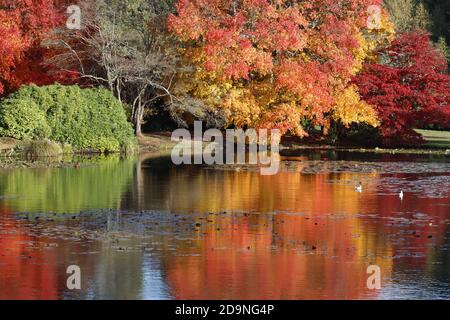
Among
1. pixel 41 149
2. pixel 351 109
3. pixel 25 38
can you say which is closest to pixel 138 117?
pixel 25 38

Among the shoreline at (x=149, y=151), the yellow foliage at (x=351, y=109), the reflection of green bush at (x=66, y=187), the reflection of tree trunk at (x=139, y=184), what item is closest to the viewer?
the reflection of green bush at (x=66, y=187)

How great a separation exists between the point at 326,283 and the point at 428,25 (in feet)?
156

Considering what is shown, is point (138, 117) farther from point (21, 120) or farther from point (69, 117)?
point (21, 120)

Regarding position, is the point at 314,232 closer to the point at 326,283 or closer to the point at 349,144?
the point at 326,283

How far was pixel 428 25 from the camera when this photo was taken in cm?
5784

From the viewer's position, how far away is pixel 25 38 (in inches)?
1516

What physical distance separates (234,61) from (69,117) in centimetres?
728

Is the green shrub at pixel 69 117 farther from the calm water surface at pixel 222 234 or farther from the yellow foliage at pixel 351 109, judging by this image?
the yellow foliage at pixel 351 109

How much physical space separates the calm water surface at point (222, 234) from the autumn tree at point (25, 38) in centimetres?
1152

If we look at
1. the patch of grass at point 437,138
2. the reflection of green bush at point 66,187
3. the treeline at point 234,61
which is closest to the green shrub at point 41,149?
the treeline at point 234,61

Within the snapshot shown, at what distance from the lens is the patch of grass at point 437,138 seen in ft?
141

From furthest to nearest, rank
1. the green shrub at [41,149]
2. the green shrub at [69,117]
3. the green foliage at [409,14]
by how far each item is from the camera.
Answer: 1. the green foliage at [409,14]
2. the green shrub at [69,117]
3. the green shrub at [41,149]
